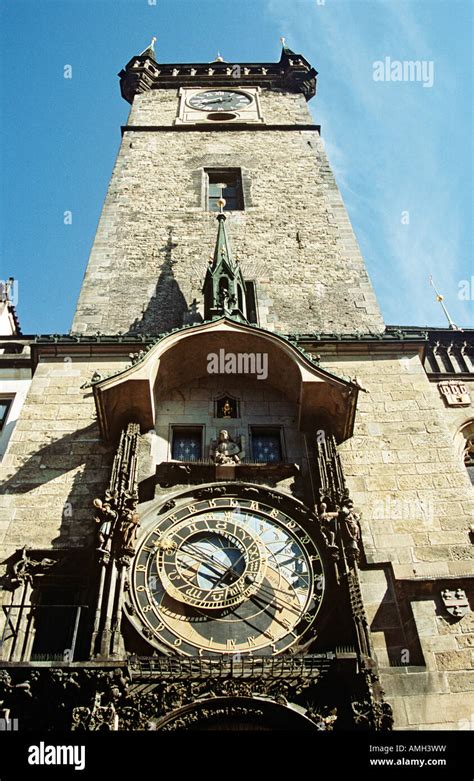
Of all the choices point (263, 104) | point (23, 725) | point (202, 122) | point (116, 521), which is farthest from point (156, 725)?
point (263, 104)

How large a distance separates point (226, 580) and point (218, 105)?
795 inches

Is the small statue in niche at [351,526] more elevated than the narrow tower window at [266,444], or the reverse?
the narrow tower window at [266,444]

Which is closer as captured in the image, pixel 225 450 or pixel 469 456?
pixel 225 450

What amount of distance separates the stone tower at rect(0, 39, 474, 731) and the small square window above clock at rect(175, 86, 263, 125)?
31.0 feet

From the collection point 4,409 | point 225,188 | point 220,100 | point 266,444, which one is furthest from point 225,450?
point 220,100

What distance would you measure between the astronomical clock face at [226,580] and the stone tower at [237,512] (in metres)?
0.02

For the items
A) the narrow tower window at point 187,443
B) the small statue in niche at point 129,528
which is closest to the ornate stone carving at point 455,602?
the small statue in niche at point 129,528

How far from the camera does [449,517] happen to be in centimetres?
1009

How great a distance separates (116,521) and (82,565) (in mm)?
805

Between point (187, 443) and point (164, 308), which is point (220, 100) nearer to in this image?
point (164, 308)

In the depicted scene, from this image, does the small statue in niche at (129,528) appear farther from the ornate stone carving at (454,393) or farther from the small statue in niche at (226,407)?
the ornate stone carving at (454,393)

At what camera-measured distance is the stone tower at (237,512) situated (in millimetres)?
7730

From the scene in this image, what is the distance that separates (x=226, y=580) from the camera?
29.2ft

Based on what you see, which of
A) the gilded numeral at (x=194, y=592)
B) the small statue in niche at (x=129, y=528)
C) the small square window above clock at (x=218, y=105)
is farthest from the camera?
the small square window above clock at (x=218, y=105)
